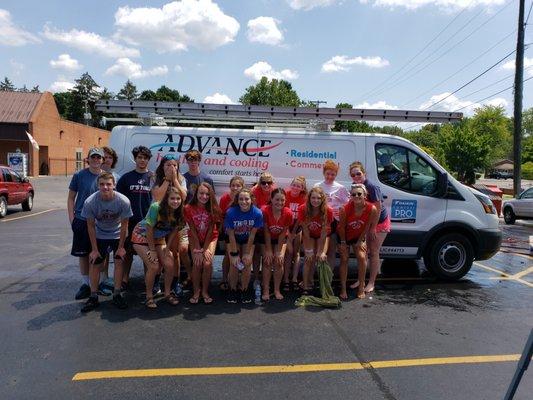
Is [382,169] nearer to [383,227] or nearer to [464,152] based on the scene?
[383,227]

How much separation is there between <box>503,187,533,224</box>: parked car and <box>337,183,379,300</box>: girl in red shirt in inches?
476

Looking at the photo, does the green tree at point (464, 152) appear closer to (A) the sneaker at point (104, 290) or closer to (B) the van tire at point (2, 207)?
(B) the van tire at point (2, 207)

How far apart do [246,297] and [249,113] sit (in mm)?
2757

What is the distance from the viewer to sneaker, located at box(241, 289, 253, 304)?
5465mm

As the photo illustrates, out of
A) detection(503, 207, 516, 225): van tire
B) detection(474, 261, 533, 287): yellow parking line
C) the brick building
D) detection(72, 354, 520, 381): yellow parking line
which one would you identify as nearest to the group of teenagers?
detection(72, 354, 520, 381): yellow parking line

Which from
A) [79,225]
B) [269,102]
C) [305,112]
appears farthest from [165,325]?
[269,102]

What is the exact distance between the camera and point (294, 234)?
567cm

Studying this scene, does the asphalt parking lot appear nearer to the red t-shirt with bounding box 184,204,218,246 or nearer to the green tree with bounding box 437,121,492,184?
the red t-shirt with bounding box 184,204,218,246

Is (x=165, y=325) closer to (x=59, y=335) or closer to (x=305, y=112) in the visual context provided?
(x=59, y=335)

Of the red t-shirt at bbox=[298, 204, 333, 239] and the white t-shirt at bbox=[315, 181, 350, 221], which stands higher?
the white t-shirt at bbox=[315, 181, 350, 221]

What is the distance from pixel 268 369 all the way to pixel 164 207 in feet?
7.46

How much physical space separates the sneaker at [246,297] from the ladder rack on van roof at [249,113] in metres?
2.64

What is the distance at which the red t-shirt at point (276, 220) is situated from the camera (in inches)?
213

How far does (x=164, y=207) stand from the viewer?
200 inches
